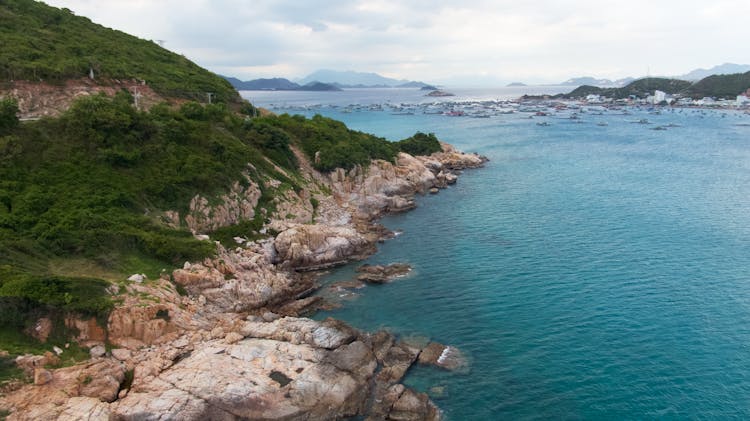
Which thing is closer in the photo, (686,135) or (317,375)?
(317,375)

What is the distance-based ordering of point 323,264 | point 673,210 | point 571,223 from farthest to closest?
1. point 673,210
2. point 571,223
3. point 323,264

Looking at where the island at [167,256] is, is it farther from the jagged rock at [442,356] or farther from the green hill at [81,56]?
the green hill at [81,56]

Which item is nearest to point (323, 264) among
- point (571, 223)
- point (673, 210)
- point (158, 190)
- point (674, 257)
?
point (158, 190)

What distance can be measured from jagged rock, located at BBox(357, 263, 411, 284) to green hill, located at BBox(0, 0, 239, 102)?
41.6 meters

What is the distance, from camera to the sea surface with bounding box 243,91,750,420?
83.1 feet

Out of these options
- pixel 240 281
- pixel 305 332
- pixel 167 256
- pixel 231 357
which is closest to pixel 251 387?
pixel 231 357

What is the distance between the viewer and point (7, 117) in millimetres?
38312

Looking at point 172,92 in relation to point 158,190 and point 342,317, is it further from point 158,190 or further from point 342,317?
point 342,317

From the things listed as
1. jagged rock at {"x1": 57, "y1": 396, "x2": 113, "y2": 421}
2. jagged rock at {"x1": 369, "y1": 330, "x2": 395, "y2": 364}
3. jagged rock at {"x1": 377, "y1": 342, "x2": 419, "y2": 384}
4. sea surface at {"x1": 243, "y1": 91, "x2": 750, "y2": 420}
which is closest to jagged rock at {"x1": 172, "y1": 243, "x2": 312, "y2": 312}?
sea surface at {"x1": 243, "y1": 91, "x2": 750, "y2": 420}

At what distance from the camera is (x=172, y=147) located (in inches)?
1784

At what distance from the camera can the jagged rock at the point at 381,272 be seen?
39906mm

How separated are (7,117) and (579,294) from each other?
49.5 meters

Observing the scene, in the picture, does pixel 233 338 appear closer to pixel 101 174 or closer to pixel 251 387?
pixel 251 387

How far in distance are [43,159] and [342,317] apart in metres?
28.5
